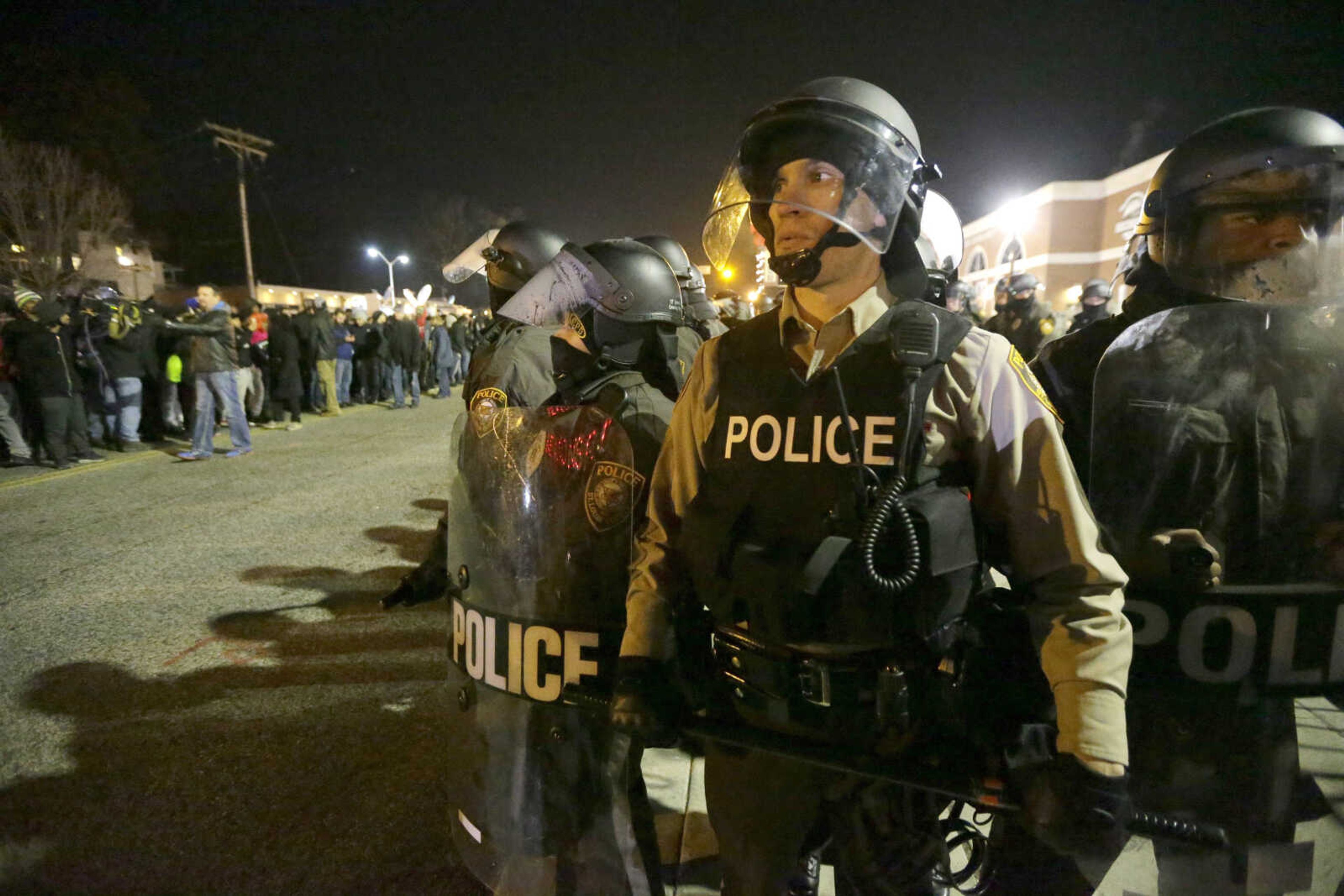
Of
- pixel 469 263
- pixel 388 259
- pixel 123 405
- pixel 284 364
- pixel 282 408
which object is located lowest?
pixel 282 408

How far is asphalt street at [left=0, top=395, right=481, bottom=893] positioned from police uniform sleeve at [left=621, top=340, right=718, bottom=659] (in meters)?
1.29

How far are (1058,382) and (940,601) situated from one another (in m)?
1.10

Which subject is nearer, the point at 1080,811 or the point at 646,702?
the point at 1080,811

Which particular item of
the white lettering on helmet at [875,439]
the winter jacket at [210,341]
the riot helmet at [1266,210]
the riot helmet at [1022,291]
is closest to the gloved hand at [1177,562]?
the riot helmet at [1266,210]

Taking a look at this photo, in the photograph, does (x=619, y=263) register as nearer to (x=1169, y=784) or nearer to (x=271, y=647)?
(x=1169, y=784)

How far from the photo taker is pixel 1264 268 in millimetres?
1985

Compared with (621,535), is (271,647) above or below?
below

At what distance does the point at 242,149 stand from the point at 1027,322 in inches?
963

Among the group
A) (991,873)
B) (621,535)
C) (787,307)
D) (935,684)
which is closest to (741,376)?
(787,307)

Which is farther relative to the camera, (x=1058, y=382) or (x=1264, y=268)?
A: (x=1058, y=382)

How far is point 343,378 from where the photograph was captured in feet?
48.3

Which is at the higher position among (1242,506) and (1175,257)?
(1175,257)

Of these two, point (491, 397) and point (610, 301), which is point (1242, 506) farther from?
point (491, 397)

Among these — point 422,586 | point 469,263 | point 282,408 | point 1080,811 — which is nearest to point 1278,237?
point 1080,811
